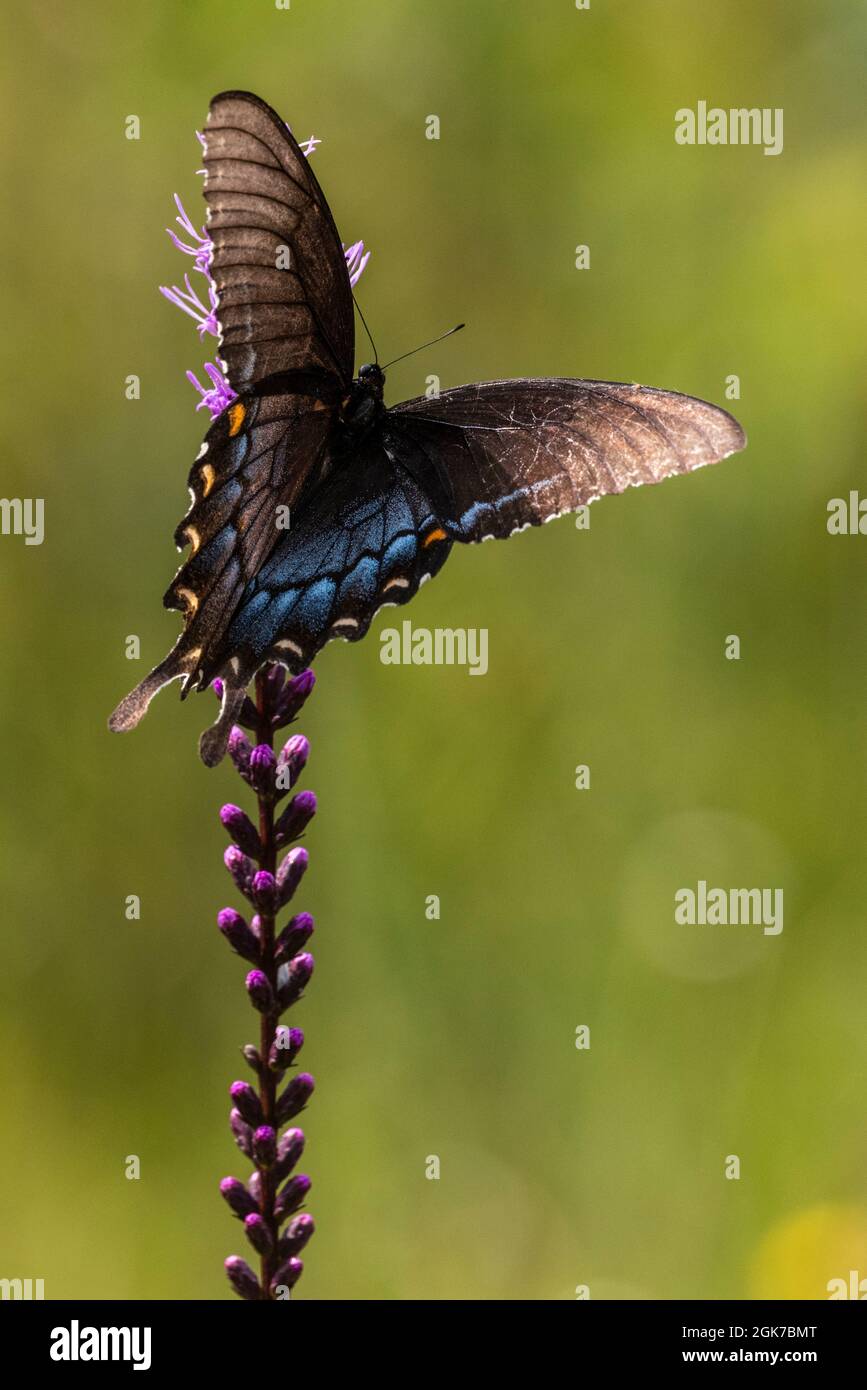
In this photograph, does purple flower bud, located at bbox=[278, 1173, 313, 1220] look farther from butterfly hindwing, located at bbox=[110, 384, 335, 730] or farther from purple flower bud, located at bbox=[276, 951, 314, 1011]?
butterfly hindwing, located at bbox=[110, 384, 335, 730]

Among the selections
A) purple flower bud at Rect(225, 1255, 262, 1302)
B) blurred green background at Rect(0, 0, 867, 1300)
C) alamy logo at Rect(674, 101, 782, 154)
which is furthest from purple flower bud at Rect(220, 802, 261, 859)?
alamy logo at Rect(674, 101, 782, 154)

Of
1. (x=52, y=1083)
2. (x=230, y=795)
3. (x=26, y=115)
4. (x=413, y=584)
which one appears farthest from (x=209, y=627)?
(x=26, y=115)

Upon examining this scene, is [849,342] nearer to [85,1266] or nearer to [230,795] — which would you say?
[230,795]

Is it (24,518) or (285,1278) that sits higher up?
(24,518)

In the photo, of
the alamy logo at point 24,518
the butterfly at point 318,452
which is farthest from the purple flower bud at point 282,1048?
the alamy logo at point 24,518

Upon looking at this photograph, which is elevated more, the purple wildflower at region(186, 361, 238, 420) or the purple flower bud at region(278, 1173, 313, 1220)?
the purple wildflower at region(186, 361, 238, 420)

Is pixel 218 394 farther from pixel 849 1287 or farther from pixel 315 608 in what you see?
pixel 849 1287

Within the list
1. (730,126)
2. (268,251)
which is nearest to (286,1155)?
(268,251)
